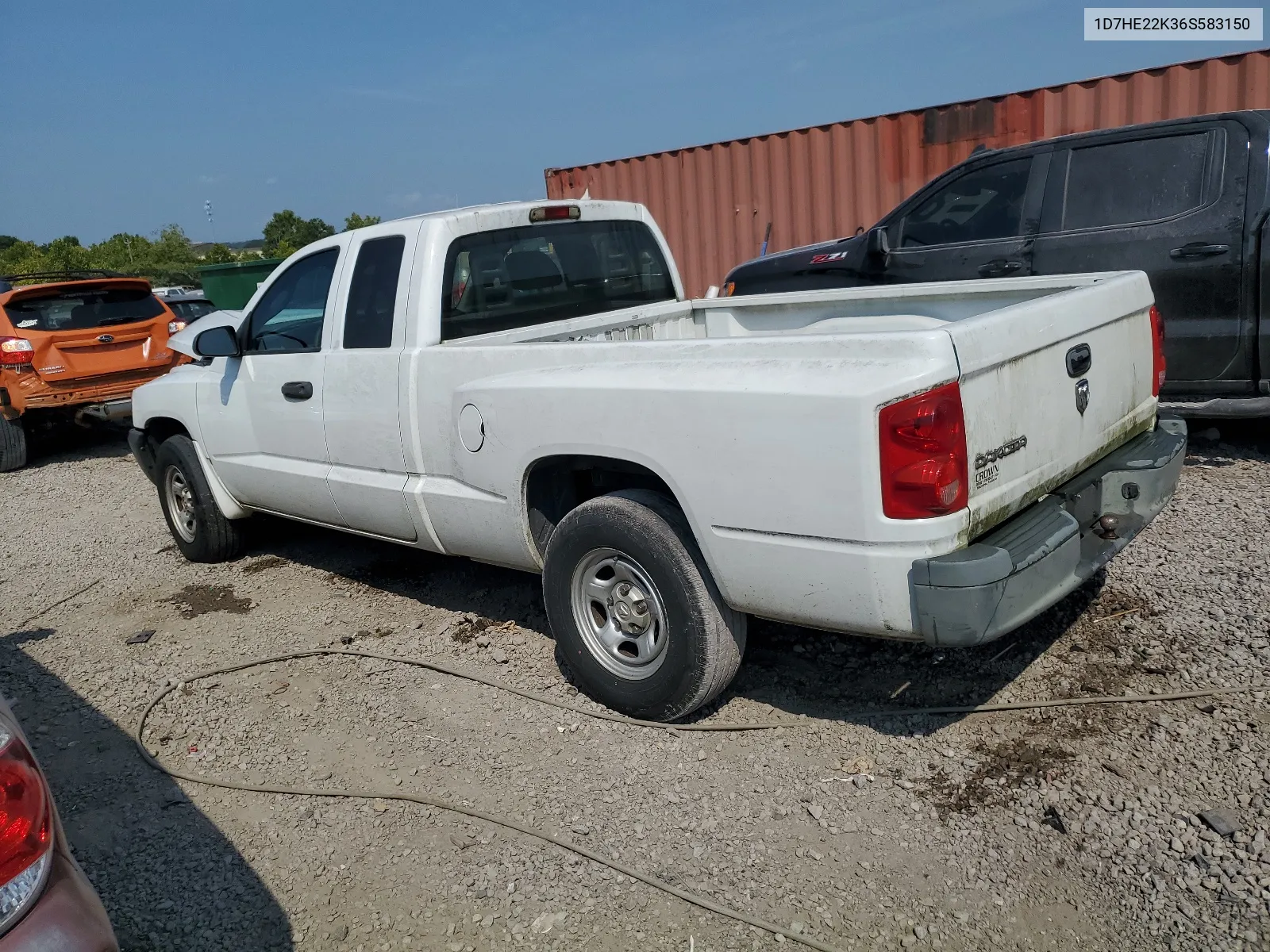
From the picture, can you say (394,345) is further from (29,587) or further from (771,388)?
(29,587)

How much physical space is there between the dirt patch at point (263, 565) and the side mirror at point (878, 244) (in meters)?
4.33

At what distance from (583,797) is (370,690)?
4.35 ft

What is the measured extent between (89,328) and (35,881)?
9449 millimetres

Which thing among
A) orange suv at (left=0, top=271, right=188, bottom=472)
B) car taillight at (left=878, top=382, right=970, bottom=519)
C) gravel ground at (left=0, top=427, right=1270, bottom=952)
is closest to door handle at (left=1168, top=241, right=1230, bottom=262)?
gravel ground at (left=0, top=427, right=1270, bottom=952)

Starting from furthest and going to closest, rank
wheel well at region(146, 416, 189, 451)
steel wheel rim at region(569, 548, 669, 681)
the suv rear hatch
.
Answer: the suv rear hatch → wheel well at region(146, 416, 189, 451) → steel wheel rim at region(569, 548, 669, 681)

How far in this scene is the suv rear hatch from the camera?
9.70 meters

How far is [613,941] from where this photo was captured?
8.52ft

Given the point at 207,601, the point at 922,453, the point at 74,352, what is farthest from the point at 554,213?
the point at 74,352

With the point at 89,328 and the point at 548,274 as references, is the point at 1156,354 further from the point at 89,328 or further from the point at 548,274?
the point at 89,328

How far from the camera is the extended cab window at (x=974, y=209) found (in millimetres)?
6395

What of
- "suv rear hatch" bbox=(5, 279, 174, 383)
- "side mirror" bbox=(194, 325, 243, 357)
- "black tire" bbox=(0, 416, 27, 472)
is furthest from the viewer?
"black tire" bbox=(0, 416, 27, 472)

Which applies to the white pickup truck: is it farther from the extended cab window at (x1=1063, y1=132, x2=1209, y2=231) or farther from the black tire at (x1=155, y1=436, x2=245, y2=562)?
the extended cab window at (x1=1063, y1=132, x2=1209, y2=231)

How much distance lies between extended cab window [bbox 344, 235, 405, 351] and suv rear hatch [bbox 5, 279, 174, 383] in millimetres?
6682

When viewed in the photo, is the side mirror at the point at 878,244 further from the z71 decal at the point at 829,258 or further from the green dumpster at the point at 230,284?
the green dumpster at the point at 230,284
